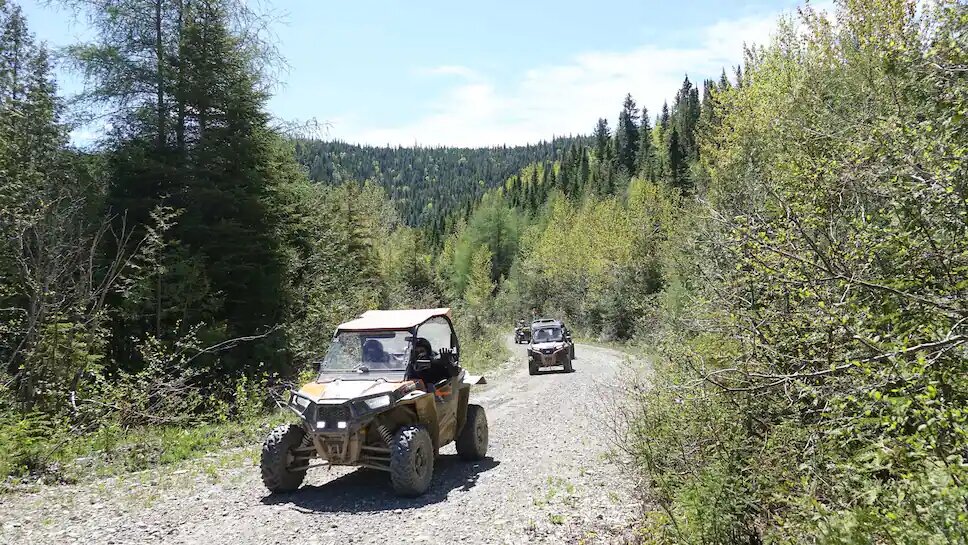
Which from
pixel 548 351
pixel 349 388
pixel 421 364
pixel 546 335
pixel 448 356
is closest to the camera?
pixel 349 388

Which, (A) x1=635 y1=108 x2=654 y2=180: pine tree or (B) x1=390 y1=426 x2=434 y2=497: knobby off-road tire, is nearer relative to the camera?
(B) x1=390 y1=426 x2=434 y2=497: knobby off-road tire

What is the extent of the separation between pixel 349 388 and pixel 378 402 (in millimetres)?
506

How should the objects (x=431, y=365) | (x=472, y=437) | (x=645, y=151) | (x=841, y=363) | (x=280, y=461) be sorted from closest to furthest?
(x=841, y=363) → (x=280, y=461) → (x=431, y=365) → (x=472, y=437) → (x=645, y=151)

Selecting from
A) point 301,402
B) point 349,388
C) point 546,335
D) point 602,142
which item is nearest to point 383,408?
point 349,388

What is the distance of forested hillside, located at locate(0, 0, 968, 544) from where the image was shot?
4234 millimetres

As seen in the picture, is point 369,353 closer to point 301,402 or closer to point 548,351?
point 301,402

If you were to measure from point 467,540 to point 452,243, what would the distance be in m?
103

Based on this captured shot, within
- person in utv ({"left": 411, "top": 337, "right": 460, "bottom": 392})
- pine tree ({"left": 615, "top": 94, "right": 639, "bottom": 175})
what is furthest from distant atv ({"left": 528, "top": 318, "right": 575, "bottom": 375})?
pine tree ({"left": 615, "top": 94, "right": 639, "bottom": 175})

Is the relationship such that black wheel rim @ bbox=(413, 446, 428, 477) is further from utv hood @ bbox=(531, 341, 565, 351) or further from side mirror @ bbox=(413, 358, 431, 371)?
utv hood @ bbox=(531, 341, 565, 351)

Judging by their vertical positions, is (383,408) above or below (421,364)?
below

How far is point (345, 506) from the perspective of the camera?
23.1 feet

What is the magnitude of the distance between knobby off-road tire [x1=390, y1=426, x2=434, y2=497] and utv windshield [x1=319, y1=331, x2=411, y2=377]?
3.36 ft

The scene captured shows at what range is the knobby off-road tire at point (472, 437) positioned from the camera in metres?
9.12

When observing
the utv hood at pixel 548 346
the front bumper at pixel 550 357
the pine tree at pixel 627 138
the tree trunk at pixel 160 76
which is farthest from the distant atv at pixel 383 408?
the pine tree at pixel 627 138
